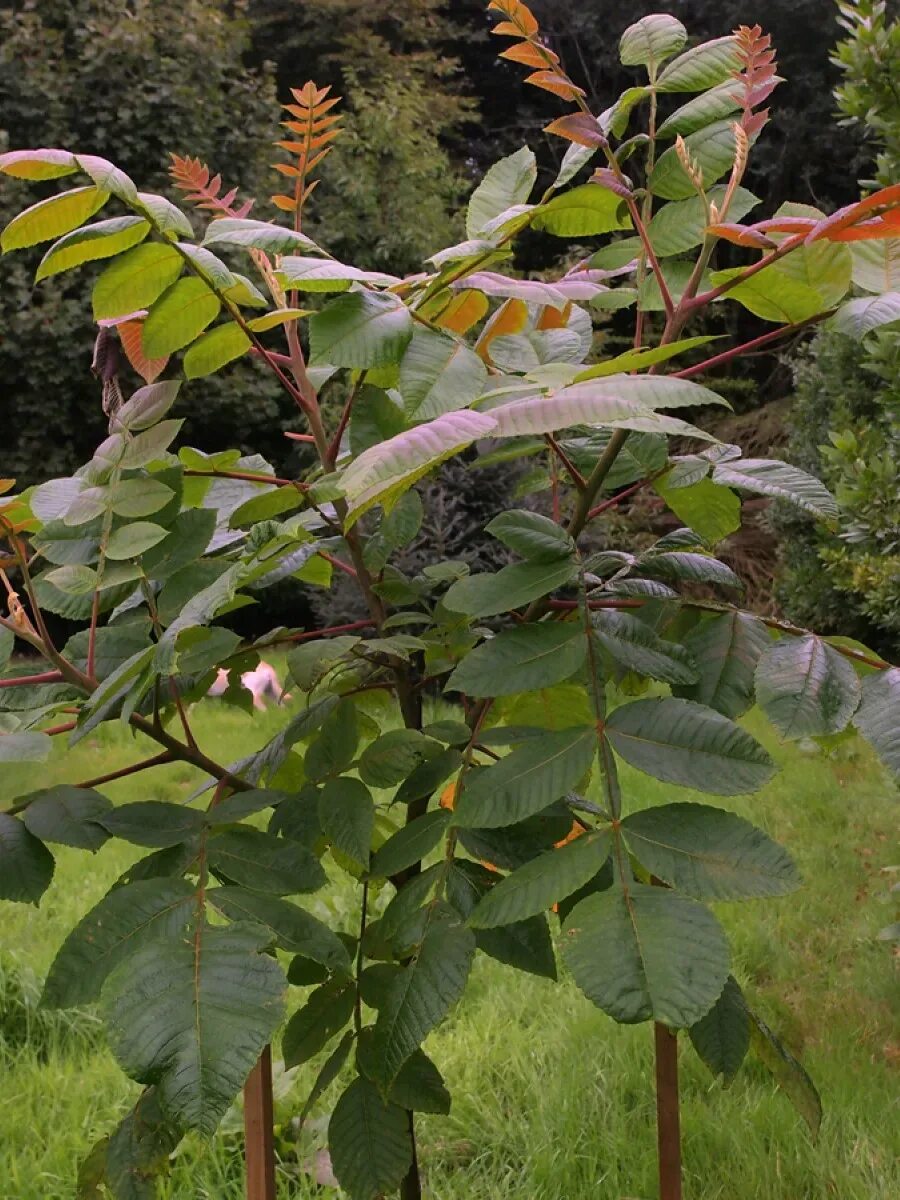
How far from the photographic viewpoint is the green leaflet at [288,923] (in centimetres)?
→ 56

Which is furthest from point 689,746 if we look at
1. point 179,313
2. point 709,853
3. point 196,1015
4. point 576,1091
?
point 576,1091

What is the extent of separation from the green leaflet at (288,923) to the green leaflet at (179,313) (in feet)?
1.07

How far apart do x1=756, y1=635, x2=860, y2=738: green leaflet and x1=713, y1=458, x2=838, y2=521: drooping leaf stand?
8 centimetres

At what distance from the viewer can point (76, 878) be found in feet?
9.68

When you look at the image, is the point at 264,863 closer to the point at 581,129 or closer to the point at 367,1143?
the point at 367,1143

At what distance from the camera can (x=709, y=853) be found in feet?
1.73

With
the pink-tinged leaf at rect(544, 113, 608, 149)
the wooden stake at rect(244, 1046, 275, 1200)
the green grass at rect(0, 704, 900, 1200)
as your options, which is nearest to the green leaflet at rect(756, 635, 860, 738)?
the pink-tinged leaf at rect(544, 113, 608, 149)

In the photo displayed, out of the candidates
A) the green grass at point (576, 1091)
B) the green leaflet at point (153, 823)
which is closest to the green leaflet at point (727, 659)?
the green leaflet at point (153, 823)

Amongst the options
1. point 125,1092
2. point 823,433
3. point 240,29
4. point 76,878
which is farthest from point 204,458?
point 240,29

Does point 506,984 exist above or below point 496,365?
below

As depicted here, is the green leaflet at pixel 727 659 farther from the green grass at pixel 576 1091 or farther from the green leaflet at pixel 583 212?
the green grass at pixel 576 1091

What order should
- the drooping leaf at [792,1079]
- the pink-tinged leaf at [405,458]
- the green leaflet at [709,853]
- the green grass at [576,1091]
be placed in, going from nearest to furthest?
the pink-tinged leaf at [405,458]
the green leaflet at [709,853]
the drooping leaf at [792,1079]
the green grass at [576,1091]

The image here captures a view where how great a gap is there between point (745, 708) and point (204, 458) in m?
0.42

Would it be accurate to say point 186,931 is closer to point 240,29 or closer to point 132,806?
point 132,806
